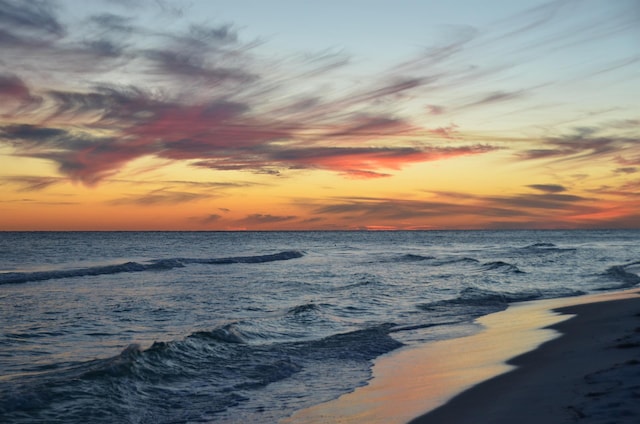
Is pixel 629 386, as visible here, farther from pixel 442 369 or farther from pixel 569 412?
pixel 442 369

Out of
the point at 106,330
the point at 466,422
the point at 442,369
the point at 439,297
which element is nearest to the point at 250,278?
the point at 439,297

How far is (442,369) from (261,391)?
375 centimetres

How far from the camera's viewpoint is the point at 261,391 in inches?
403

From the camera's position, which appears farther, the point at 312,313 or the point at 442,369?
the point at 312,313

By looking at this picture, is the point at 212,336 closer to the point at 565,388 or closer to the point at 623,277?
the point at 565,388

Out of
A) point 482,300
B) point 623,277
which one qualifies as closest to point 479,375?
point 482,300

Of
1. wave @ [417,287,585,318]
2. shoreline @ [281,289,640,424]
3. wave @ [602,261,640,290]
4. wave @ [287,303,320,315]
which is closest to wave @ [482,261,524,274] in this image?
wave @ [602,261,640,290]

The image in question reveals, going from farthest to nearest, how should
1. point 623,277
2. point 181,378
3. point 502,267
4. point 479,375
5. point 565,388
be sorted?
point 502,267 → point 623,277 → point 181,378 → point 479,375 → point 565,388

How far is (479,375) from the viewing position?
10.6 meters

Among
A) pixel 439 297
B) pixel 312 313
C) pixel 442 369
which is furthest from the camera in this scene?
pixel 439 297

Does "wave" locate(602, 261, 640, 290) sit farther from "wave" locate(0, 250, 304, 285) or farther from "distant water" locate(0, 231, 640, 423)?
"wave" locate(0, 250, 304, 285)

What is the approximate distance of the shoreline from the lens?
8.20 m

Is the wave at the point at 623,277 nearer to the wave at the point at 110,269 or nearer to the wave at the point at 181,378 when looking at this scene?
the wave at the point at 181,378

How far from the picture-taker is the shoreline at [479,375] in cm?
820
